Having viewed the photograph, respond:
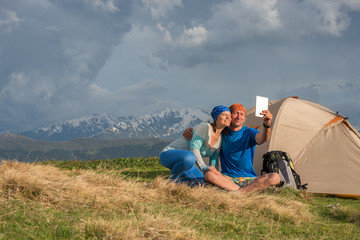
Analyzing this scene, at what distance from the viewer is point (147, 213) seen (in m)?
4.65

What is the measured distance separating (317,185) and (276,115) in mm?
2376

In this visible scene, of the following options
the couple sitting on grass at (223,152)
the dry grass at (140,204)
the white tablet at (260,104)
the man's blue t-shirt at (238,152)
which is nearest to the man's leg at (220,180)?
the couple sitting on grass at (223,152)

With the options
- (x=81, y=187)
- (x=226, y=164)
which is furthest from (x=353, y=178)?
(x=81, y=187)

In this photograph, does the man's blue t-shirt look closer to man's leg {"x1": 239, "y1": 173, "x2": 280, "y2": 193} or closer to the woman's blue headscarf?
man's leg {"x1": 239, "y1": 173, "x2": 280, "y2": 193}

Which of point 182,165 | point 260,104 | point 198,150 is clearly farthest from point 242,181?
point 260,104

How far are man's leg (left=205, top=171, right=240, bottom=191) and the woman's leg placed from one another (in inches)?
17.8

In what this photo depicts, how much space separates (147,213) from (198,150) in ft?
7.85

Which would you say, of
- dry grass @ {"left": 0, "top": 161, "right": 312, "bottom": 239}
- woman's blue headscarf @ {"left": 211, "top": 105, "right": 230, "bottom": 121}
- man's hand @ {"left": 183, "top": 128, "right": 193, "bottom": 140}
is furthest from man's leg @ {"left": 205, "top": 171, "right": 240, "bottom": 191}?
woman's blue headscarf @ {"left": 211, "top": 105, "right": 230, "bottom": 121}

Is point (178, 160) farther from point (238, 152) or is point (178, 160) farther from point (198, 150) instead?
point (238, 152)

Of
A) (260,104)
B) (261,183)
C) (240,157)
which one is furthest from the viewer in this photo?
(240,157)

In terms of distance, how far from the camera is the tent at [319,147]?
947 centimetres

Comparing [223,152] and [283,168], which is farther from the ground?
[223,152]

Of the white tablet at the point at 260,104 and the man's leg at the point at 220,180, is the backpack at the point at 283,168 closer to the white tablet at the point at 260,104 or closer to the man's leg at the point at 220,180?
the man's leg at the point at 220,180

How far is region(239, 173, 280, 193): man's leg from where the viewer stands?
6.82 meters
